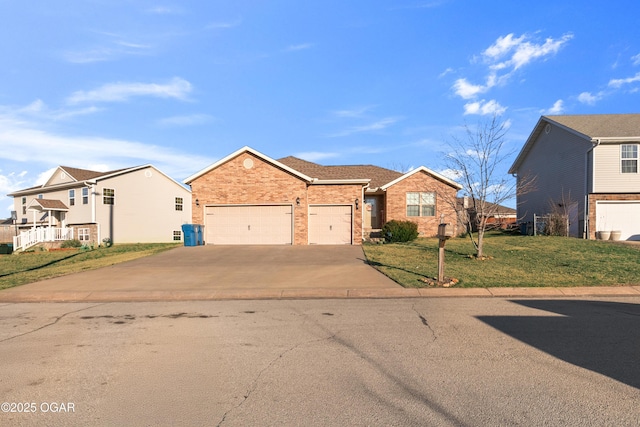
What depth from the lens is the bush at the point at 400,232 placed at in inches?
881

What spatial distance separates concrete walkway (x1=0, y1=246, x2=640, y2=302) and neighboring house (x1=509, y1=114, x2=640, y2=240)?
43.3ft

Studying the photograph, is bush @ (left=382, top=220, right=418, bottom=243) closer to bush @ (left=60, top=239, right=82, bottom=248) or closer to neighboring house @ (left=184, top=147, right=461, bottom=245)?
neighboring house @ (left=184, top=147, right=461, bottom=245)

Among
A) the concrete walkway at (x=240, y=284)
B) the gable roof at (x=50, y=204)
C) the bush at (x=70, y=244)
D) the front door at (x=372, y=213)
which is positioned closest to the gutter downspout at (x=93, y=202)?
the bush at (x=70, y=244)

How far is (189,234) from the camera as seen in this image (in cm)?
2175

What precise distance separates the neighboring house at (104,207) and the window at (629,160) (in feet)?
104

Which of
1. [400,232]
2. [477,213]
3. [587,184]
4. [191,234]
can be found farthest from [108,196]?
[587,184]

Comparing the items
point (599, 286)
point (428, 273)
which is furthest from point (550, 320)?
point (428, 273)

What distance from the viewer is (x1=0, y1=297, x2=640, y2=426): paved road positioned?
3762mm

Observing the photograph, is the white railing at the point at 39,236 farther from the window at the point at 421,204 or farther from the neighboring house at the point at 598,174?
the neighboring house at the point at 598,174

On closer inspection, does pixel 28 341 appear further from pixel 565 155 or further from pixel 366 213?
pixel 565 155

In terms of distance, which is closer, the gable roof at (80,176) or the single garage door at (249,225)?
the single garage door at (249,225)

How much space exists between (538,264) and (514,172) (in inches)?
938

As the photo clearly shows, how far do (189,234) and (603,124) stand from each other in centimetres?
2483

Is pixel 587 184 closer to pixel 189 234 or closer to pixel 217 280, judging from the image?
pixel 217 280
